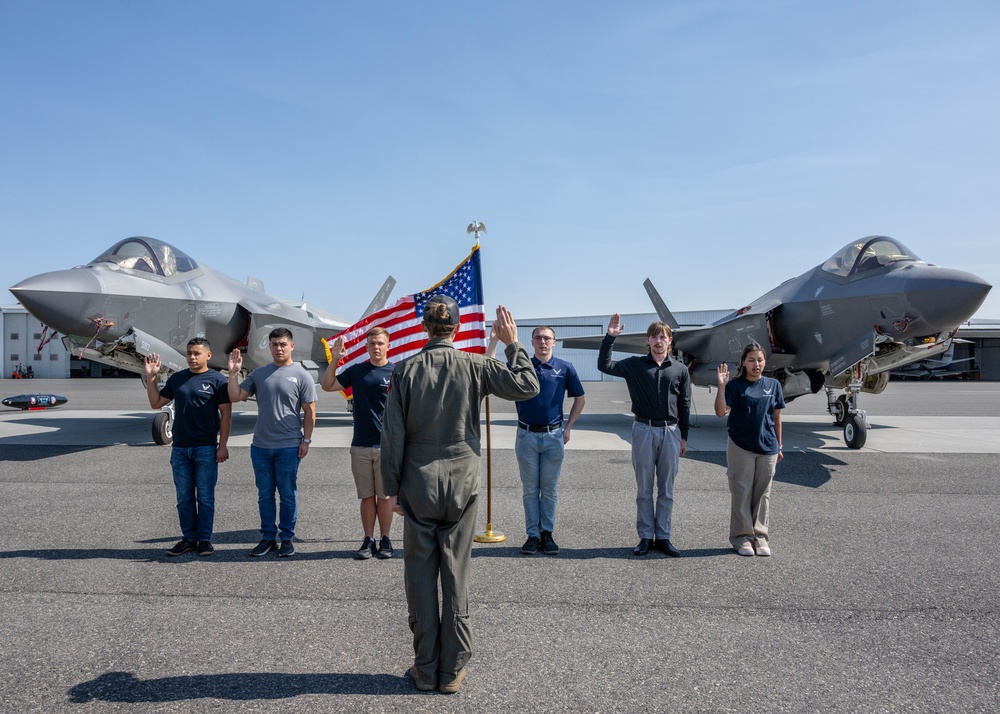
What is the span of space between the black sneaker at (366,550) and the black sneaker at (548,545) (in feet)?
4.87

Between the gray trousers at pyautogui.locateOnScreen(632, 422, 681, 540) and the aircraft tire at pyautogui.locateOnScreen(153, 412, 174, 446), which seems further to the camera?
the aircraft tire at pyautogui.locateOnScreen(153, 412, 174, 446)

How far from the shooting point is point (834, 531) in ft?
20.7

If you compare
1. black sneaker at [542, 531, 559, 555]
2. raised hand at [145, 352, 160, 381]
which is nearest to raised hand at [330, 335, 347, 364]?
raised hand at [145, 352, 160, 381]

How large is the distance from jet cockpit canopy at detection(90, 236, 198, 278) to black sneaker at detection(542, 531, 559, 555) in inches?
413

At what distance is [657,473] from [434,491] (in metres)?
3.07

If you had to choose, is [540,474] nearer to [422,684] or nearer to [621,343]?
[422,684]

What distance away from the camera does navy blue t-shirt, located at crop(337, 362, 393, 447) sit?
556 centimetres

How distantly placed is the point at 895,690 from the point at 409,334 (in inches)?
176

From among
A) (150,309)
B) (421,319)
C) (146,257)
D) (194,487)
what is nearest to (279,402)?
(194,487)

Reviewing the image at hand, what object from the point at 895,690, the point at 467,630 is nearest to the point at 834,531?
the point at 895,690

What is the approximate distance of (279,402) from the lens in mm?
5645

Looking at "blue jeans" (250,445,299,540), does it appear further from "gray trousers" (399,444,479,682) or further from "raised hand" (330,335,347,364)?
"gray trousers" (399,444,479,682)

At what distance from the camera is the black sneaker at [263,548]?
5.50 m

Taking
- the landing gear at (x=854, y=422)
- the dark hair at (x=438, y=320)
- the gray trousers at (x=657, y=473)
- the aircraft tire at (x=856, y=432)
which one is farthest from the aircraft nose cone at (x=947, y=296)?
the dark hair at (x=438, y=320)
